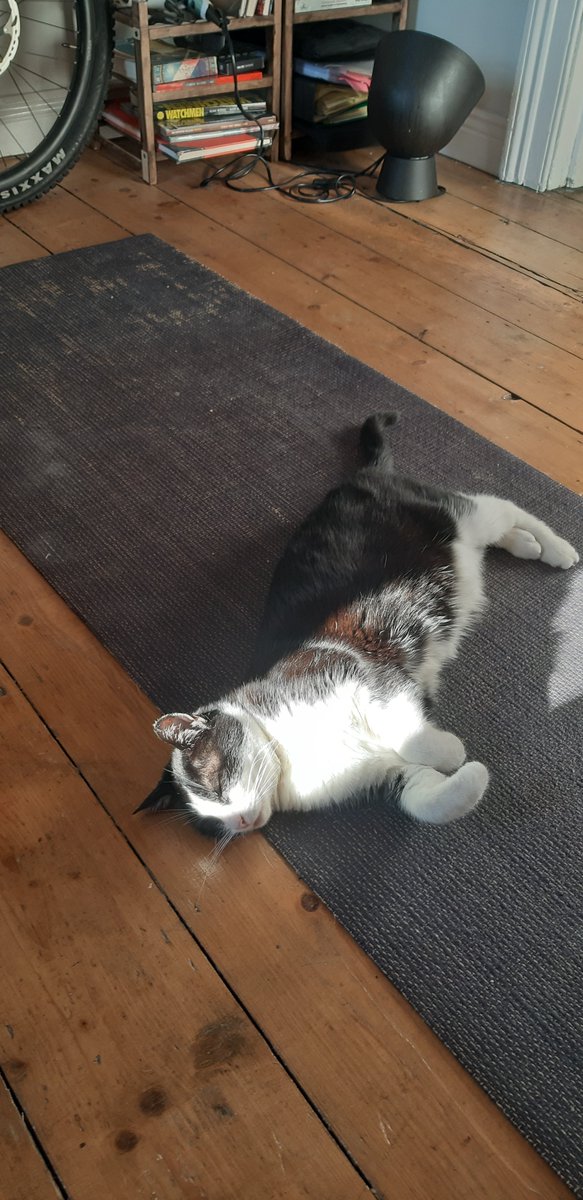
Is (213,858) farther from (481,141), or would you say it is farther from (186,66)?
(481,141)

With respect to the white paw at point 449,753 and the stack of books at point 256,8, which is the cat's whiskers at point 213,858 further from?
the stack of books at point 256,8

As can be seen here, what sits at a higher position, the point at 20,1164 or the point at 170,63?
the point at 170,63

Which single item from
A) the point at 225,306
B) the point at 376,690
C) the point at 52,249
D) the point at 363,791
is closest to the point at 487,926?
the point at 363,791

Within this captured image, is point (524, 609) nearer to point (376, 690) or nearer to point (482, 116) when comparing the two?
point (376, 690)

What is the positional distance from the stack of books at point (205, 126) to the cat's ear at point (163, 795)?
2103 mm

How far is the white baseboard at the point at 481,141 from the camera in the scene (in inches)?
110

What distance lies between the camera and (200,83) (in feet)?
8.72

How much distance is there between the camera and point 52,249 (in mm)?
2441

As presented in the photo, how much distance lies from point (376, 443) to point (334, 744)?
63 centimetres

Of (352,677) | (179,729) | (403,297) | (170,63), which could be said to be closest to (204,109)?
(170,63)

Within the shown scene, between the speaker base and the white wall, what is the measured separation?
0.85 ft

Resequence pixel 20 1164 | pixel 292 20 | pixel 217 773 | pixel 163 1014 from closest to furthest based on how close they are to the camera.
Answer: pixel 20 1164, pixel 163 1014, pixel 217 773, pixel 292 20

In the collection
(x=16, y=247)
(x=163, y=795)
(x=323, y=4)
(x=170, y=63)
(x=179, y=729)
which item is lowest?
(x=16, y=247)

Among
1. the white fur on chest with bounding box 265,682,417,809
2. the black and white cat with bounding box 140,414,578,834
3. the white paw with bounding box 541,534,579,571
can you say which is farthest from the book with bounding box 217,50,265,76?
the white fur on chest with bounding box 265,682,417,809
